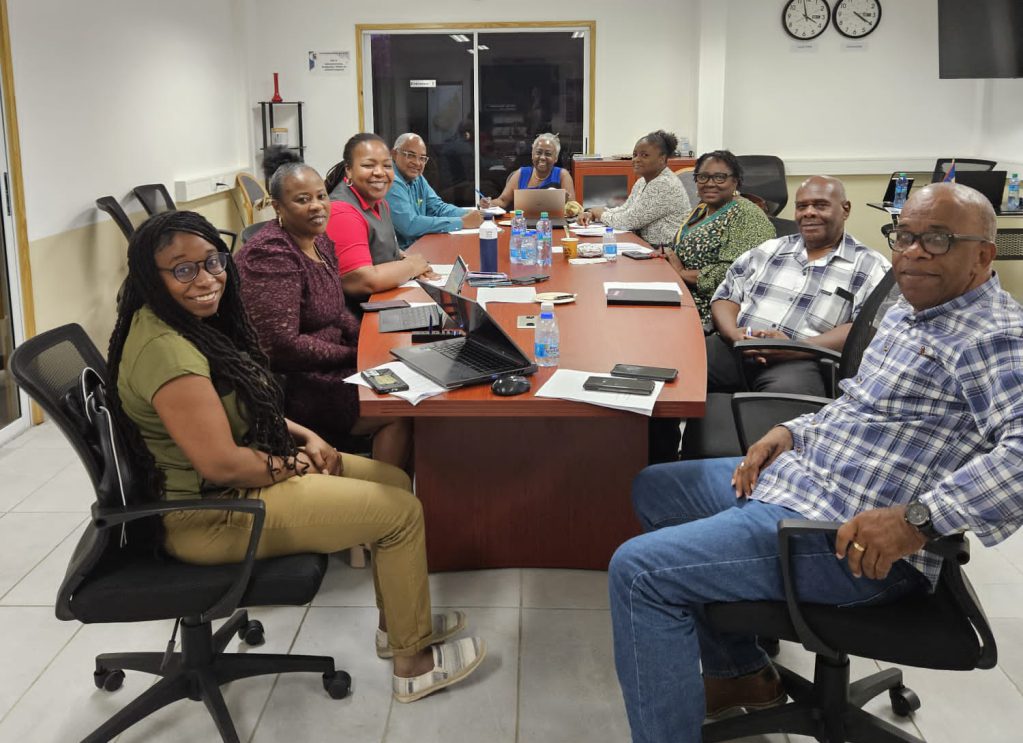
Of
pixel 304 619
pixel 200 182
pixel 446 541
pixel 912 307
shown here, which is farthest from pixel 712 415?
pixel 200 182

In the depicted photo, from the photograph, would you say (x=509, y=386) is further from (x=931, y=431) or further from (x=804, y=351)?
(x=804, y=351)

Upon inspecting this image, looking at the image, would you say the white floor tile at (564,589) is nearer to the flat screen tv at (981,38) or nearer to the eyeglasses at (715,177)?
the eyeglasses at (715,177)

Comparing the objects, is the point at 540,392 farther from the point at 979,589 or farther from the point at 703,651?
the point at 979,589

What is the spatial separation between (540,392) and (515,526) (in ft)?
2.40

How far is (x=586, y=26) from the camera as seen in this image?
7.70 m

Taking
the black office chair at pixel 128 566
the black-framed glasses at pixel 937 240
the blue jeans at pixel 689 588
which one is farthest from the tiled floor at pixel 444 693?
the black-framed glasses at pixel 937 240

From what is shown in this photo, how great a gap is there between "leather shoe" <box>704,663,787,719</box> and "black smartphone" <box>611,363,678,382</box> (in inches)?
27.0

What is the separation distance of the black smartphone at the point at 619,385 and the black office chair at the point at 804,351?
0.45 metres

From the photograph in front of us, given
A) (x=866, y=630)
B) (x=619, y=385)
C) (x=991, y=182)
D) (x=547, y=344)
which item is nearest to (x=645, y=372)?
(x=619, y=385)

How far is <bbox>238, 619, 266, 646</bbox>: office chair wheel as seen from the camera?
243cm

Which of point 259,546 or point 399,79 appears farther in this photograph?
point 399,79

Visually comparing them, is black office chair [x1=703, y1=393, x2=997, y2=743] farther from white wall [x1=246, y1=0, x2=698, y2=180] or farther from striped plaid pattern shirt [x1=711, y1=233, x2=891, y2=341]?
white wall [x1=246, y1=0, x2=698, y2=180]

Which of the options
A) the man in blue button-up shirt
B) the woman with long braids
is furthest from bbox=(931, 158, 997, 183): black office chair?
the woman with long braids

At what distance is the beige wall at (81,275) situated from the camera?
4465 mm
